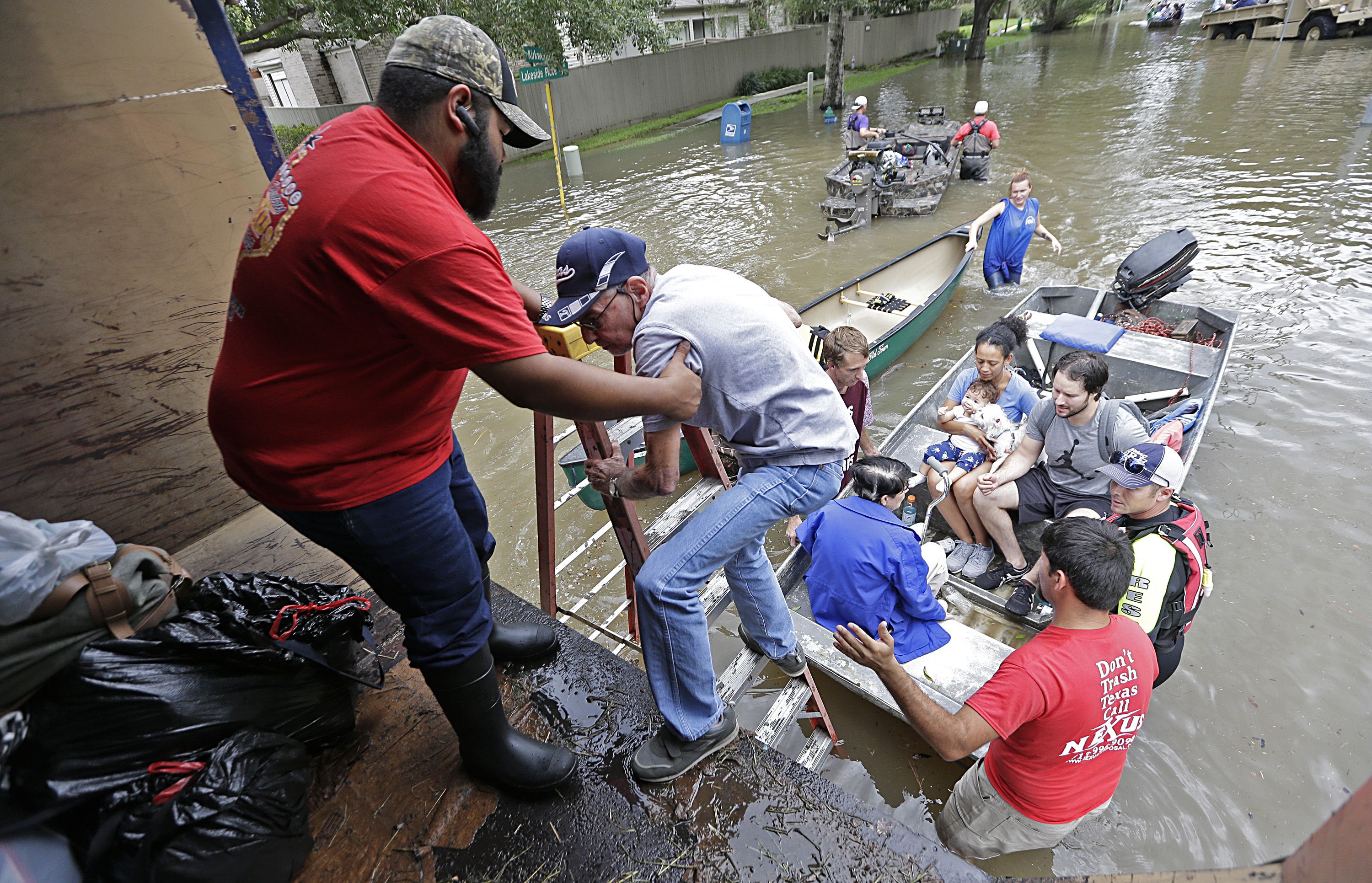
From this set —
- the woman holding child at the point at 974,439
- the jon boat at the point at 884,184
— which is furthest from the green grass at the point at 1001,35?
the woman holding child at the point at 974,439

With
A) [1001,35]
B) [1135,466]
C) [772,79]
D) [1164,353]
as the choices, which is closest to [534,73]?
[1164,353]

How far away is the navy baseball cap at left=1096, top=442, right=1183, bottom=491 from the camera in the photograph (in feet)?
11.8

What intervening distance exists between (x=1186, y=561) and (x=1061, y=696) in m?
1.58

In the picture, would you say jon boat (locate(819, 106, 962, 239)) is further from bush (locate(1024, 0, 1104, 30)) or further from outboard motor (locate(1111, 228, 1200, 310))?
bush (locate(1024, 0, 1104, 30))

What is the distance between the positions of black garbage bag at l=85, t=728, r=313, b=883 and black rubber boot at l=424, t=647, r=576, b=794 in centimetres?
50

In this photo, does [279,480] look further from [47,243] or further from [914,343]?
[914,343]

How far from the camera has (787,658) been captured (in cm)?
280

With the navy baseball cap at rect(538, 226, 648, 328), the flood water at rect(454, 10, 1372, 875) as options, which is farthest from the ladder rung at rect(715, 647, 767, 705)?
the flood water at rect(454, 10, 1372, 875)

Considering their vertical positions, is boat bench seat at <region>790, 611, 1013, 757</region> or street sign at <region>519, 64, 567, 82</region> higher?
street sign at <region>519, 64, 567, 82</region>

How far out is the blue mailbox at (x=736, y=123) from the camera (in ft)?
71.6

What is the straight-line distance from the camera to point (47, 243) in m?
2.87

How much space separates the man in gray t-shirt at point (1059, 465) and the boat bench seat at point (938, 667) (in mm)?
566

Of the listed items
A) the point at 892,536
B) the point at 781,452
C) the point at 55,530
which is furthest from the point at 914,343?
the point at 55,530

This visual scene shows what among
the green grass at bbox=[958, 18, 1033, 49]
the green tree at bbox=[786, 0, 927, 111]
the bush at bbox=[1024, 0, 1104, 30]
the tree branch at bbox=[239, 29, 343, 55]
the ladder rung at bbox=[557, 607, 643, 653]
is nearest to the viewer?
the ladder rung at bbox=[557, 607, 643, 653]
